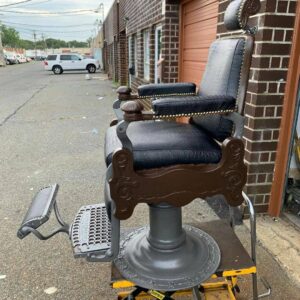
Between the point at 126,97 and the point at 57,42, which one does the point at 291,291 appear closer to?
the point at 126,97

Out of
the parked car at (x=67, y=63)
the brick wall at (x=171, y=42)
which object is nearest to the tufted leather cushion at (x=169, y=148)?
the brick wall at (x=171, y=42)

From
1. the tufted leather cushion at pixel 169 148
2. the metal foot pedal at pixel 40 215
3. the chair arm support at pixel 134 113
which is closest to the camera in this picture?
the chair arm support at pixel 134 113

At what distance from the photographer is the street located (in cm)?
213

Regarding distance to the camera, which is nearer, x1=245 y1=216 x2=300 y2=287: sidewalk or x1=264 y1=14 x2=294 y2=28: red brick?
x1=245 y1=216 x2=300 y2=287: sidewalk

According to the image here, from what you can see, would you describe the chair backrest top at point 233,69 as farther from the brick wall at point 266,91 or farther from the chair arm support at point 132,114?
the brick wall at point 266,91

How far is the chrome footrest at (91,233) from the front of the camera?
5.66 feet

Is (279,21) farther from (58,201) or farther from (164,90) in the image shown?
(58,201)

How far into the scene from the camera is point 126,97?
2.20 metres

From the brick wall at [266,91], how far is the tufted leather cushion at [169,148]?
2.91ft

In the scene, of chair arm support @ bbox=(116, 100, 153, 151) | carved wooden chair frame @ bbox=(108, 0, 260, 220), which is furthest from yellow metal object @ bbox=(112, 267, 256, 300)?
chair arm support @ bbox=(116, 100, 153, 151)

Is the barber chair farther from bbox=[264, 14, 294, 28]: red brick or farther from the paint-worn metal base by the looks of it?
bbox=[264, 14, 294, 28]: red brick

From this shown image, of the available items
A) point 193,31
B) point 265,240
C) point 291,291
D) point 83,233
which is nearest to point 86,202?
point 83,233

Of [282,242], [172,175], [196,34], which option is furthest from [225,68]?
[196,34]

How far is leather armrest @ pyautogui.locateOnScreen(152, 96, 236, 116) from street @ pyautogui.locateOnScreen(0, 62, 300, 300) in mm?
1188
